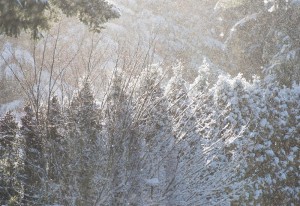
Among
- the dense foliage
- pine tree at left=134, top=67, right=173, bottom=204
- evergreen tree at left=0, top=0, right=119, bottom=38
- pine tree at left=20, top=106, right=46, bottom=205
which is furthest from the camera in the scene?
pine tree at left=20, top=106, right=46, bottom=205

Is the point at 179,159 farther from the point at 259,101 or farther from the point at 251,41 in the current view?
the point at 251,41

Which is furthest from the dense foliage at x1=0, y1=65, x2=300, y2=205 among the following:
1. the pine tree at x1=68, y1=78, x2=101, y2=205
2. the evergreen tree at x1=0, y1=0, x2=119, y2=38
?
the evergreen tree at x1=0, y1=0, x2=119, y2=38

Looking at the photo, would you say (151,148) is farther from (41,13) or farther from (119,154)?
(41,13)

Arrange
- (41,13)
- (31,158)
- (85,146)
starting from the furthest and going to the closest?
(31,158), (85,146), (41,13)

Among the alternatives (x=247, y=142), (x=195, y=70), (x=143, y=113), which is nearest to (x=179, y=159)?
(x=143, y=113)

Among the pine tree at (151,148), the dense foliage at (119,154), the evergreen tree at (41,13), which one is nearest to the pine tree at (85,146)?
the dense foliage at (119,154)

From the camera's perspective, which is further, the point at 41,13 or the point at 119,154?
the point at 119,154

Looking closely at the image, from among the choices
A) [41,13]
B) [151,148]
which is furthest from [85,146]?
[41,13]

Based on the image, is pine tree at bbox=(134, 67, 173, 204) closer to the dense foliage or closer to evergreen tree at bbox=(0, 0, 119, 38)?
the dense foliage

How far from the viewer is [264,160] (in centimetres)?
1001

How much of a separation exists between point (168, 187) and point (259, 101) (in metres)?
4.63

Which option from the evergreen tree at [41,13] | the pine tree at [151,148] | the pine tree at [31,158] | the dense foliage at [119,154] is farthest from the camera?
the pine tree at [31,158]

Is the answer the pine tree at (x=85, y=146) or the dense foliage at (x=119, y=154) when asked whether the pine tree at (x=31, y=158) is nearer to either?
the dense foliage at (x=119, y=154)

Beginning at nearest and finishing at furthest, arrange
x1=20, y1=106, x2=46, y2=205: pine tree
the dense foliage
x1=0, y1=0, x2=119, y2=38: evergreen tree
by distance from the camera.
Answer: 1. x1=0, y1=0, x2=119, y2=38: evergreen tree
2. the dense foliage
3. x1=20, y1=106, x2=46, y2=205: pine tree
